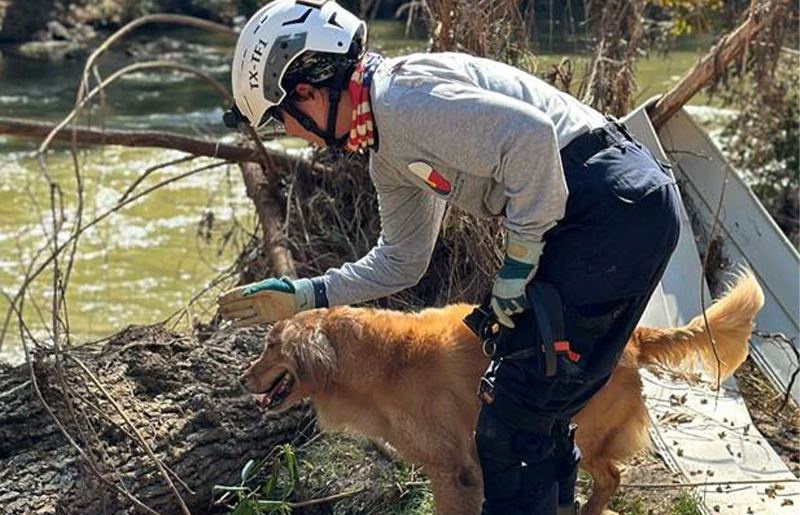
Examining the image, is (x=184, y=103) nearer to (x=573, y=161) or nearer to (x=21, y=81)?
(x=21, y=81)

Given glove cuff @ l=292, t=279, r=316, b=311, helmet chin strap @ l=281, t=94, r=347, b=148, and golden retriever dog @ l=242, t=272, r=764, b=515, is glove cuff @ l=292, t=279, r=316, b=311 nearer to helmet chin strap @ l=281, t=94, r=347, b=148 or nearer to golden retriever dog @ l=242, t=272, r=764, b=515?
golden retriever dog @ l=242, t=272, r=764, b=515

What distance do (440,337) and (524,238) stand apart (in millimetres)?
1106

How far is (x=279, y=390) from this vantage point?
477 cm

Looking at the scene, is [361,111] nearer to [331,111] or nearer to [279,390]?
[331,111]

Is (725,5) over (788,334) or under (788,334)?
over

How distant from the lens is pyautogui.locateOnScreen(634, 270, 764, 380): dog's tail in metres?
4.76

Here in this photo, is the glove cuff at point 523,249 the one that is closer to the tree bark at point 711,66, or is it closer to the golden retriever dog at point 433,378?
the golden retriever dog at point 433,378

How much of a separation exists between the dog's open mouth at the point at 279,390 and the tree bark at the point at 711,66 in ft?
15.7

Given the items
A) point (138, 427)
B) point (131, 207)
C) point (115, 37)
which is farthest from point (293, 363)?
point (131, 207)

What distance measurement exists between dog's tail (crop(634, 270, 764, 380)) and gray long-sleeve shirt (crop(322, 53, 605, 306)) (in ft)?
3.92

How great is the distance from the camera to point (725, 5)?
37.4 feet

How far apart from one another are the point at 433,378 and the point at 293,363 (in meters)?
0.61

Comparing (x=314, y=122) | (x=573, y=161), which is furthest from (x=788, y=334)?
(x=314, y=122)

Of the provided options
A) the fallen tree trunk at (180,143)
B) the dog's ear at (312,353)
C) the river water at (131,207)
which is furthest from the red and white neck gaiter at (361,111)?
the fallen tree trunk at (180,143)
